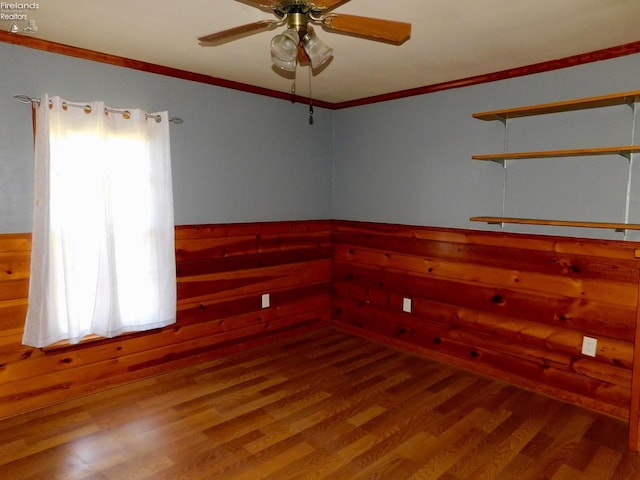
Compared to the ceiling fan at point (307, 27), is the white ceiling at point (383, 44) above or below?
above

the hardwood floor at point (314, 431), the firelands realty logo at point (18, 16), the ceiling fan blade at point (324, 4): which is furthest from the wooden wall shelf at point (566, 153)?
the firelands realty logo at point (18, 16)

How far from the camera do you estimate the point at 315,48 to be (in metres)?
1.75

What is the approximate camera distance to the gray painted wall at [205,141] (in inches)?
99.0

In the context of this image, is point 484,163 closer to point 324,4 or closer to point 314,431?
point 324,4

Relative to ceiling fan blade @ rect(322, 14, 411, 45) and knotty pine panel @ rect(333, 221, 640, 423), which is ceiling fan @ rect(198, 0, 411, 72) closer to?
ceiling fan blade @ rect(322, 14, 411, 45)

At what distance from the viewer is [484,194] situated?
3230 mm

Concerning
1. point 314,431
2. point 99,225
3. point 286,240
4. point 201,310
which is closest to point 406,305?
point 286,240

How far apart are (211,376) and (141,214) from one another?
130 cm

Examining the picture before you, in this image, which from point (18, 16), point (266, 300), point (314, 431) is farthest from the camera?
point (266, 300)

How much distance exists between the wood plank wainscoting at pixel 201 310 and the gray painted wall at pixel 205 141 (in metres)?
0.18

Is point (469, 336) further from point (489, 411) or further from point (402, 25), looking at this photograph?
point (402, 25)

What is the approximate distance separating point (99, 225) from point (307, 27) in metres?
1.88

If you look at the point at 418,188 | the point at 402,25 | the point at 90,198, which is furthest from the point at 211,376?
the point at 402,25

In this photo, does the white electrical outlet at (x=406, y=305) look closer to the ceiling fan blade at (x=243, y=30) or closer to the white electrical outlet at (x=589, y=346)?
the white electrical outlet at (x=589, y=346)
